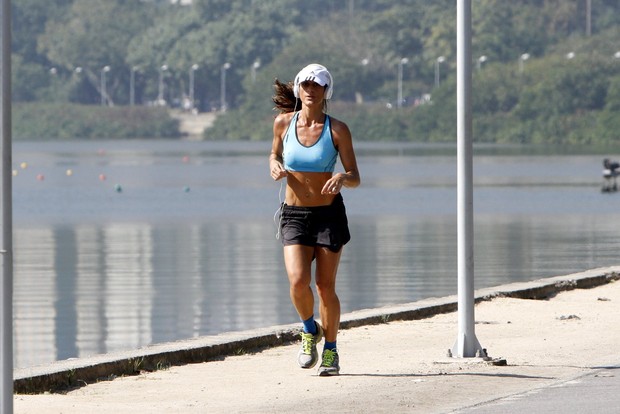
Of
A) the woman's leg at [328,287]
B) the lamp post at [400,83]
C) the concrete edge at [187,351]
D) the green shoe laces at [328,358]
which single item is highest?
the lamp post at [400,83]

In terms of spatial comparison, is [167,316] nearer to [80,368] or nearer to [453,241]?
[80,368]

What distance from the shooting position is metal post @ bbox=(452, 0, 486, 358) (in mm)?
12672

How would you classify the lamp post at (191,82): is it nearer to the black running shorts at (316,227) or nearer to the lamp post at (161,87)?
the lamp post at (161,87)

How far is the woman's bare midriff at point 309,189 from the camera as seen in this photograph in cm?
1218

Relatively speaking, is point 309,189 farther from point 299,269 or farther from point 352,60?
point 352,60

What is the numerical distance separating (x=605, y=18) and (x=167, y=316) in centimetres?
15395

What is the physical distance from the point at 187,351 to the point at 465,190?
2.16 m

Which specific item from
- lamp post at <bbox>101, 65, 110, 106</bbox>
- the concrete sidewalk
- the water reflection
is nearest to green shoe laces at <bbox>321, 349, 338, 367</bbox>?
the concrete sidewalk

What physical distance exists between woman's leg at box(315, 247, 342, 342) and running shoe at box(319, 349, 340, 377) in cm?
10

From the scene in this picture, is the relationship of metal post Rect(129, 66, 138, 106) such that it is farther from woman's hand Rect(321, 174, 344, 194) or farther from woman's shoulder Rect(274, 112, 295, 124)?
woman's hand Rect(321, 174, 344, 194)

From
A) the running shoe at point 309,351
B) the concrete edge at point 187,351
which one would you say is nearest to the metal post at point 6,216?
the concrete edge at point 187,351

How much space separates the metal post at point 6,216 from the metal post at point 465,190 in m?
4.28

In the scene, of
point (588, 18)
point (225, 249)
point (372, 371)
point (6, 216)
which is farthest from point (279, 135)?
point (588, 18)

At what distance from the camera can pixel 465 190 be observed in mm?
12680
